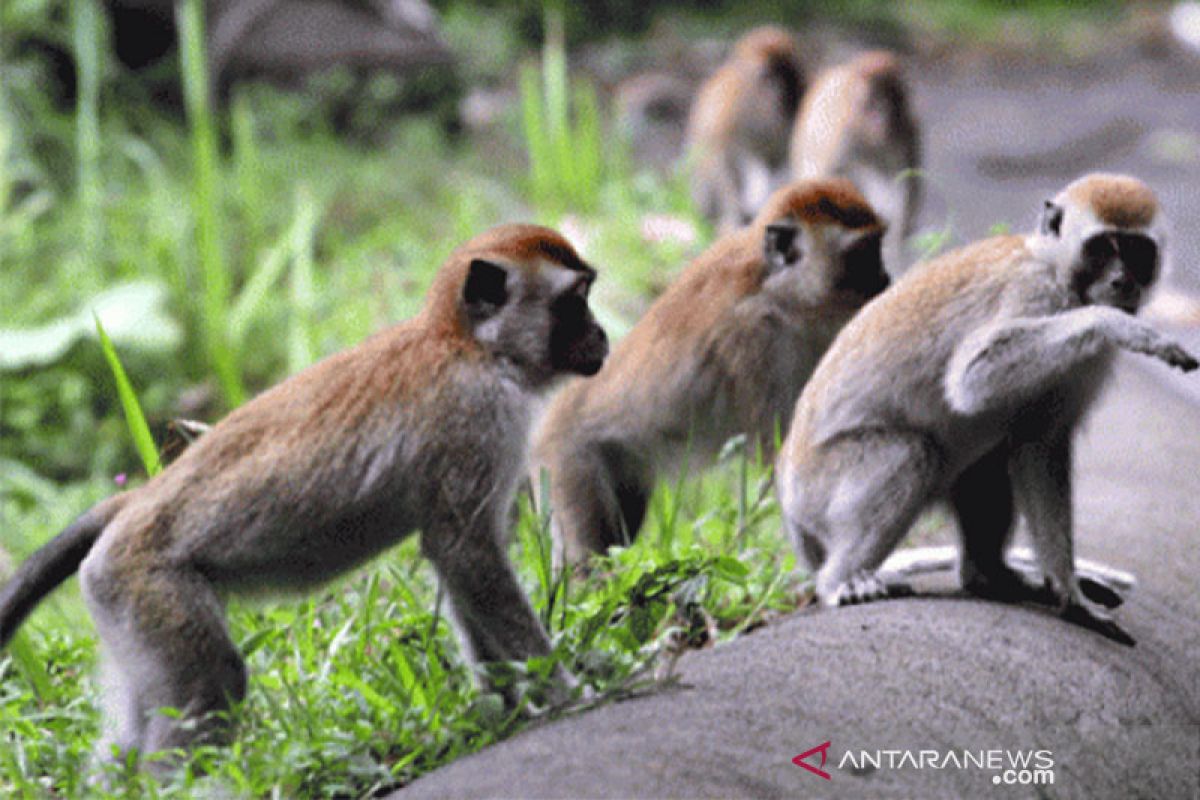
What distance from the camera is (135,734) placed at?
3598 millimetres

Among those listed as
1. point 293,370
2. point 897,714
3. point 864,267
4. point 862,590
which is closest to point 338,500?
point 897,714

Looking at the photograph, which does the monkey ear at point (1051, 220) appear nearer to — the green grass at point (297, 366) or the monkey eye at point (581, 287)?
the green grass at point (297, 366)

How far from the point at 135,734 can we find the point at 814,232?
10.0ft

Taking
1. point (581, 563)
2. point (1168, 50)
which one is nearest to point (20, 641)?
point (581, 563)

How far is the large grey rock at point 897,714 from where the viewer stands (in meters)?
3.27

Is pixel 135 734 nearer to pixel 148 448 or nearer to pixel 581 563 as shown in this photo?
pixel 148 448

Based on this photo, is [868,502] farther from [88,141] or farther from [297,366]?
[88,141]

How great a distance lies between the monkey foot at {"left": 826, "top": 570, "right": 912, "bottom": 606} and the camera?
4562mm

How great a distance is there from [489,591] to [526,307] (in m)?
0.77

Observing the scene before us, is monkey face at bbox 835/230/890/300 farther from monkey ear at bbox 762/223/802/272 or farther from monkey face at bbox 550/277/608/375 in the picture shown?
monkey face at bbox 550/277/608/375

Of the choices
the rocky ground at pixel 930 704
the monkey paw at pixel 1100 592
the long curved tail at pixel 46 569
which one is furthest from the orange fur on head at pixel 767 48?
the long curved tail at pixel 46 569

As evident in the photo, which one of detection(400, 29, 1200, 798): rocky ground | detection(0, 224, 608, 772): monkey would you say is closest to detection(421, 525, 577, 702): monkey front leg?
detection(0, 224, 608, 772): monkey

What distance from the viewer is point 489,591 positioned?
3.80 metres

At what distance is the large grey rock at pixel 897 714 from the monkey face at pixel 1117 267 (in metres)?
0.97
